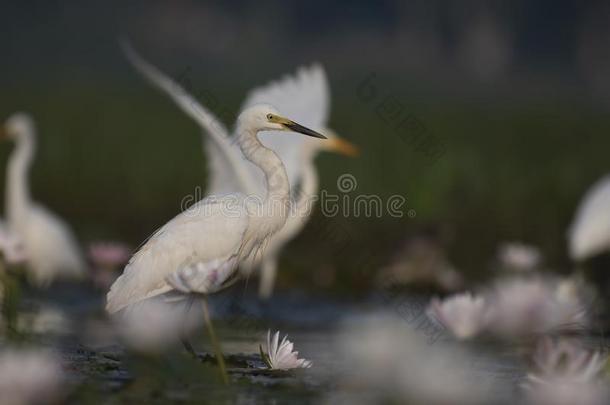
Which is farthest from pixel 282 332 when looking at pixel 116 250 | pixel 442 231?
pixel 442 231

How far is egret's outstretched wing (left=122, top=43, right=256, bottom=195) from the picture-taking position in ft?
21.7

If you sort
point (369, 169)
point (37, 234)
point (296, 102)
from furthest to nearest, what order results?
point (369, 169)
point (37, 234)
point (296, 102)

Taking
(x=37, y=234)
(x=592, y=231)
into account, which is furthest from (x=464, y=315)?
(x=37, y=234)

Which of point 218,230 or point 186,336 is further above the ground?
point 218,230

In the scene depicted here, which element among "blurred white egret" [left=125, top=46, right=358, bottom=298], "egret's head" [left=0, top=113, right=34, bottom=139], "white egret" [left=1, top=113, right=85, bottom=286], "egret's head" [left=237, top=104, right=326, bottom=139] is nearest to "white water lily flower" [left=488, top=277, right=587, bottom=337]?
"egret's head" [left=237, top=104, right=326, bottom=139]

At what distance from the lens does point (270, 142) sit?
296 inches

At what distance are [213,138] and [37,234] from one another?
284 cm

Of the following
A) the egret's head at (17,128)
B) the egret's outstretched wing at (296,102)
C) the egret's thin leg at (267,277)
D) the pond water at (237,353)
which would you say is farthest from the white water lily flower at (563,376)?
the egret's head at (17,128)

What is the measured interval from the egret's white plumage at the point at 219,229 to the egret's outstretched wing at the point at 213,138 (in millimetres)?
1023

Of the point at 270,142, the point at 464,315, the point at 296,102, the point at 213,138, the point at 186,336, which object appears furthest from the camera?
the point at 296,102

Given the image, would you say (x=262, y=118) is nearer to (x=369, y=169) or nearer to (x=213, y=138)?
(x=213, y=138)

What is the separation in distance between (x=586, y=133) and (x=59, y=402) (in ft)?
39.4

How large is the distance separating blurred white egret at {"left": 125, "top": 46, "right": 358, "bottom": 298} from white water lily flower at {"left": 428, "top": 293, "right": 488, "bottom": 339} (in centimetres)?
299

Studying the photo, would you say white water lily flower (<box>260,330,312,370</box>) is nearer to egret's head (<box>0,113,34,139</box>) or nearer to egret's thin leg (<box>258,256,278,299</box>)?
egret's thin leg (<box>258,256,278,299</box>)
